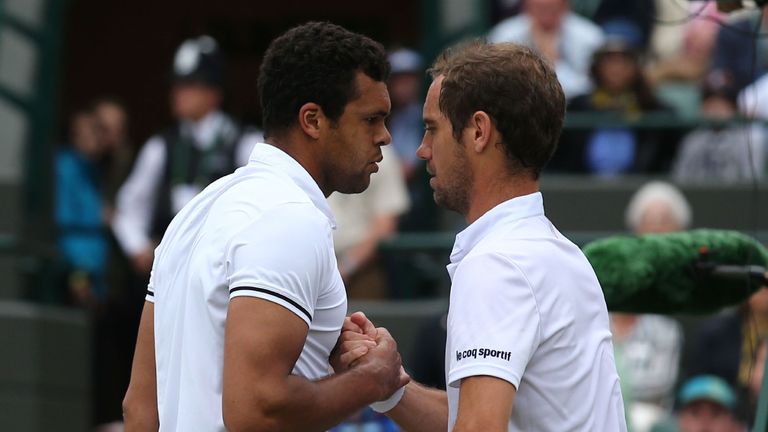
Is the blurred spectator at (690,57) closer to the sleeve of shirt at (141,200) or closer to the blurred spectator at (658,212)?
the blurred spectator at (658,212)

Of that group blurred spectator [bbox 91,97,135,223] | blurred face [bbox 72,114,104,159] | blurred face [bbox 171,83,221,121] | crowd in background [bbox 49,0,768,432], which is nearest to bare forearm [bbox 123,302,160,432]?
crowd in background [bbox 49,0,768,432]

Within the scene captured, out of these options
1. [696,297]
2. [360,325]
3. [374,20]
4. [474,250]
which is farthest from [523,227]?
[374,20]

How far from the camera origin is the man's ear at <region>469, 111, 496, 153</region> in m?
3.48

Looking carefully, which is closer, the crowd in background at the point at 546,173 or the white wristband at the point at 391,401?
the white wristband at the point at 391,401

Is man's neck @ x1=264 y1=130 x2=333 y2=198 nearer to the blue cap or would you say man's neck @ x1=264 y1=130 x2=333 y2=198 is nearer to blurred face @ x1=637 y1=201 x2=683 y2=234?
the blue cap

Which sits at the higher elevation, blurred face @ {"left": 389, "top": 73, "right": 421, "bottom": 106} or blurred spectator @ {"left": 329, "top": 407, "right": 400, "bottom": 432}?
blurred face @ {"left": 389, "top": 73, "right": 421, "bottom": 106}

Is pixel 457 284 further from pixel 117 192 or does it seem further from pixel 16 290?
pixel 117 192

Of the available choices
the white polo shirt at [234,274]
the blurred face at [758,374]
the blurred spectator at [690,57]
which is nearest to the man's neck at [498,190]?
the white polo shirt at [234,274]

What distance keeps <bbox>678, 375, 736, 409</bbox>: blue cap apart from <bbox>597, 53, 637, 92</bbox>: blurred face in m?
2.11

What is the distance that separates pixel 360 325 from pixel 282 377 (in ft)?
1.35

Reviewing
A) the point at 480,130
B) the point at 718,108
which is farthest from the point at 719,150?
the point at 480,130

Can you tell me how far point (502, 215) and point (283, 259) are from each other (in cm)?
51

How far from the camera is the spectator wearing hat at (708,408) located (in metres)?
7.66

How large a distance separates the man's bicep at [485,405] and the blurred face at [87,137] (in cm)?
724
